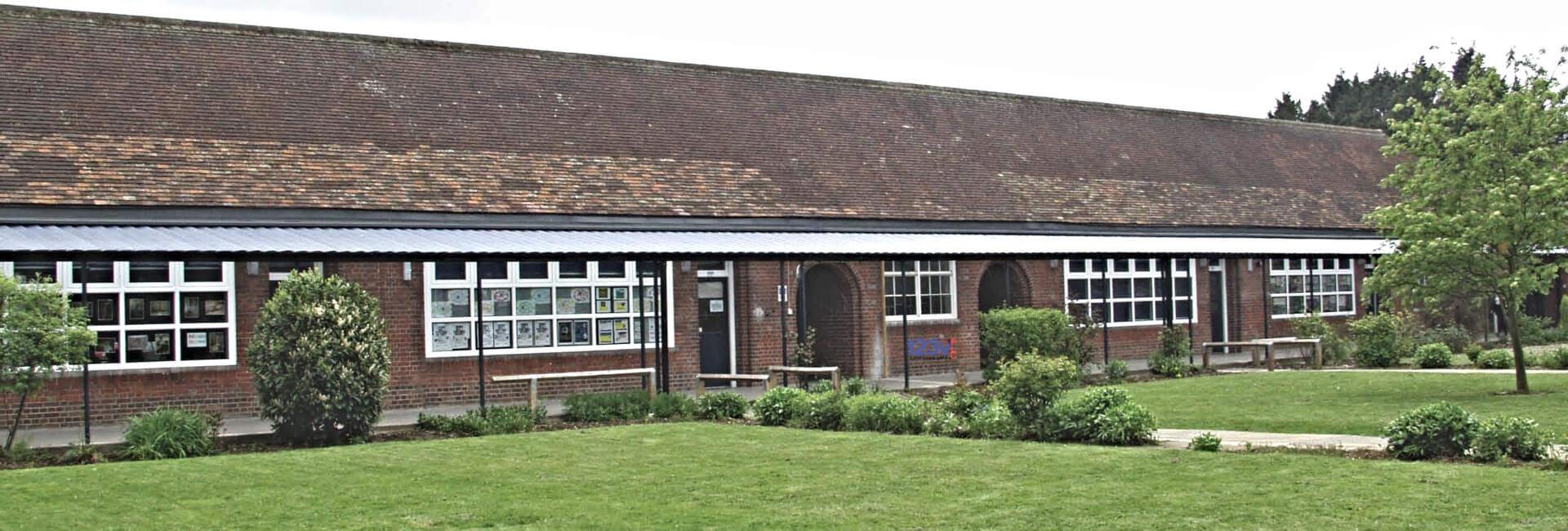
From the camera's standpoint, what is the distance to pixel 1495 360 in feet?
74.0

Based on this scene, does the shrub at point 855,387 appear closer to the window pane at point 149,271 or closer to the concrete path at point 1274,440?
the concrete path at point 1274,440

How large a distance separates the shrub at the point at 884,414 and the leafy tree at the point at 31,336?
7417 mm

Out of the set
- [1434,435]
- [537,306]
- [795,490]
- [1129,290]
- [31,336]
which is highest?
[1129,290]

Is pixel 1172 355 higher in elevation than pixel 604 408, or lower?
higher

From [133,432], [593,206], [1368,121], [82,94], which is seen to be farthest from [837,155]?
[1368,121]

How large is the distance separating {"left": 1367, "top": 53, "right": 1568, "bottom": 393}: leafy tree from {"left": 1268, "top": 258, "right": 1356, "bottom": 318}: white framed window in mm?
13036

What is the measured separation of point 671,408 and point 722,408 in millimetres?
695

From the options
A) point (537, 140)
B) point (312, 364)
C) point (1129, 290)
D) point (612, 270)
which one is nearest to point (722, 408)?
point (312, 364)

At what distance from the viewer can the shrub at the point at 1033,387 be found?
13.3 metres

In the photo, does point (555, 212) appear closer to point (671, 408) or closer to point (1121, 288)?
point (671, 408)

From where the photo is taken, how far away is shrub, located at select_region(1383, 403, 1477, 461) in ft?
36.3

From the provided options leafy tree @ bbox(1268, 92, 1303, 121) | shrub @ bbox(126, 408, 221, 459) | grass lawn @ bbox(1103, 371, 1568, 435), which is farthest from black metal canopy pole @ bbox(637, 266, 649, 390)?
leafy tree @ bbox(1268, 92, 1303, 121)

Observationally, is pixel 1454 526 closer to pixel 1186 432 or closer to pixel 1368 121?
pixel 1186 432

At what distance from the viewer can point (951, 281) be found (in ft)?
84.1
